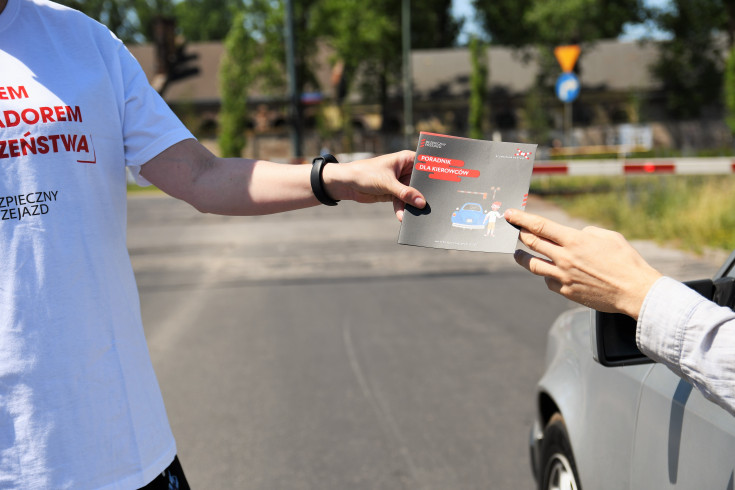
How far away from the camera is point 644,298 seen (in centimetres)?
161

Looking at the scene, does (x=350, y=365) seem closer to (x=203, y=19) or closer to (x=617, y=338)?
(x=617, y=338)

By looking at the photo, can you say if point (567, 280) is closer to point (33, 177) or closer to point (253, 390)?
point (33, 177)

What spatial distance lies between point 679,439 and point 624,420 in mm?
365

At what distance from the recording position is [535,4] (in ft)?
132

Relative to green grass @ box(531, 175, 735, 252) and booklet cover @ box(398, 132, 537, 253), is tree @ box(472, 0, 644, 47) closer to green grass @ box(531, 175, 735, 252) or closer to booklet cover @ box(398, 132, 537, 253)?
green grass @ box(531, 175, 735, 252)

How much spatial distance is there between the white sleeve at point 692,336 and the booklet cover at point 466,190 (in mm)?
358

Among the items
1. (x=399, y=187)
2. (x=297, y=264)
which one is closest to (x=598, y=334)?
(x=399, y=187)

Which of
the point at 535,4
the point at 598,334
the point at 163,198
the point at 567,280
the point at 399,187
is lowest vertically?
the point at 163,198

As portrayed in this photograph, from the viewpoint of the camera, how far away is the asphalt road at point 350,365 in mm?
4262

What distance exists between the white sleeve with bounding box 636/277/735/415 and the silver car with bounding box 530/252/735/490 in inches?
14.8

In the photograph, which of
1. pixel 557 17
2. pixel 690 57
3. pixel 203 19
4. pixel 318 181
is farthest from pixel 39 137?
pixel 203 19

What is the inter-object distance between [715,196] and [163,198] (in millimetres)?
17227

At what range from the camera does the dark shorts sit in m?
1.86

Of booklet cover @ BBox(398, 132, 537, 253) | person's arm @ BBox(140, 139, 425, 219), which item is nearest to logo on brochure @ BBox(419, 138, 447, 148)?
booklet cover @ BBox(398, 132, 537, 253)
